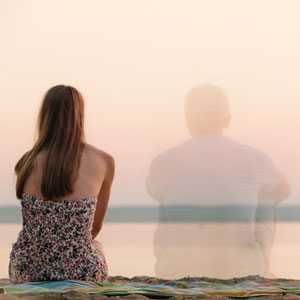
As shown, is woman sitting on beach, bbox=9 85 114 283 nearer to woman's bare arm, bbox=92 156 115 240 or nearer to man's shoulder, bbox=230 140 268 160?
woman's bare arm, bbox=92 156 115 240

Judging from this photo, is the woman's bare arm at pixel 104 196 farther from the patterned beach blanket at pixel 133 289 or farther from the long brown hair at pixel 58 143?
the patterned beach blanket at pixel 133 289

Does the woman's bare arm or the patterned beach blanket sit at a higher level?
the woman's bare arm

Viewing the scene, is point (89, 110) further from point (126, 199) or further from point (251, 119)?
point (251, 119)

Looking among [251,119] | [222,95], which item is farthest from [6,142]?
[222,95]

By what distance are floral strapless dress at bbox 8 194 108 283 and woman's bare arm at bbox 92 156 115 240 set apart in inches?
5.2

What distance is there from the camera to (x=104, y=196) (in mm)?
2223

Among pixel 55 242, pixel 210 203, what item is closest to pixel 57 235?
pixel 55 242

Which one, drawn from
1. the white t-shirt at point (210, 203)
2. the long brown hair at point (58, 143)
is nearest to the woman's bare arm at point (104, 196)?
the long brown hair at point (58, 143)

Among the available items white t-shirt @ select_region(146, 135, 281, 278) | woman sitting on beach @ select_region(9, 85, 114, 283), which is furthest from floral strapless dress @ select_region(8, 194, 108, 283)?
white t-shirt @ select_region(146, 135, 281, 278)

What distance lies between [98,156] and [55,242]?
0.32 meters

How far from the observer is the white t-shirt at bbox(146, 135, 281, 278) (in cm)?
259

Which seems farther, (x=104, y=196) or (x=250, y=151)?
(x=250, y=151)

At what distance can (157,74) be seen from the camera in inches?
180

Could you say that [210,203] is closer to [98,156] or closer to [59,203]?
[98,156]
